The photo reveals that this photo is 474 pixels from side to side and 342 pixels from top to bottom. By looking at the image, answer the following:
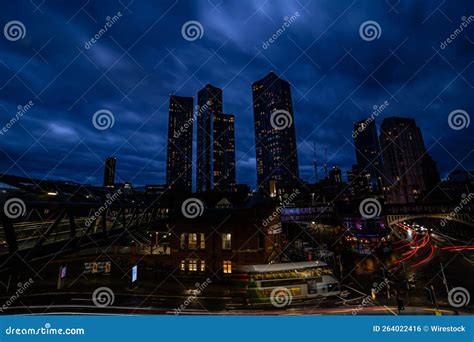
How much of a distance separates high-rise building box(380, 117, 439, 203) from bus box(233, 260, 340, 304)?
98.3 m


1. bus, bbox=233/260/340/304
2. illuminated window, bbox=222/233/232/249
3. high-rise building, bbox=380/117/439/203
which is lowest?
bus, bbox=233/260/340/304

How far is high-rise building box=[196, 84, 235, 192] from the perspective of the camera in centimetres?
13662

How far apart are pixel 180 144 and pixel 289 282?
156 m

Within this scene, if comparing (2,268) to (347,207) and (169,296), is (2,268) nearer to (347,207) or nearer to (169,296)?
(169,296)

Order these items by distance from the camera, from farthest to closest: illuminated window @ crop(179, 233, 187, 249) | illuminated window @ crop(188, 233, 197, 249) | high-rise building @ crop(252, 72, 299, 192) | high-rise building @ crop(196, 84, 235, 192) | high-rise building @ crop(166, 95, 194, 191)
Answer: high-rise building @ crop(252, 72, 299, 192) → high-rise building @ crop(166, 95, 194, 191) → high-rise building @ crop(196, 84, 235, 192) → illuminated window @ crop(179, 233, 187, 249) → illuminated window @ crop(188, 233, 197, 249)

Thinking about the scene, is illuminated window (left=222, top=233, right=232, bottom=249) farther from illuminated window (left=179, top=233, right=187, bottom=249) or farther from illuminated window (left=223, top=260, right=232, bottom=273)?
illuminated window (left=179, top=233, right=187, bottom=249)

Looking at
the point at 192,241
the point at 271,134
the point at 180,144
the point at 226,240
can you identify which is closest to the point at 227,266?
the point at 226,240

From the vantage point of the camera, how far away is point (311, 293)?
47.1 ft

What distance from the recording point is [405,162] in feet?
329

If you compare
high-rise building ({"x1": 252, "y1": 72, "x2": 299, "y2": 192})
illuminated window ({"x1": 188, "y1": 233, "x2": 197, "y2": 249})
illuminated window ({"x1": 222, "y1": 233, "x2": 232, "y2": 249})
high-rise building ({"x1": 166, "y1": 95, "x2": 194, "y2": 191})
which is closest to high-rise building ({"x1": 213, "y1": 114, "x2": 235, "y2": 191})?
high-rise building ({"x1": 166, "y1": 95, "x2": 194, "y2": 191})

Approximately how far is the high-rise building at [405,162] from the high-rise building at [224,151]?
93565mm

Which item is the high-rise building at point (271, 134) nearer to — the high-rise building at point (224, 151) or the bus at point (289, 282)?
the high-rise building at point (224, 151)

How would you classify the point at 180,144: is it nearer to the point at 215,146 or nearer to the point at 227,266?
the point at 215,146

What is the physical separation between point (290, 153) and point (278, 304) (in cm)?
17003
